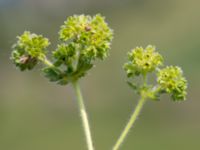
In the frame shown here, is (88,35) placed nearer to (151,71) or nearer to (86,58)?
(86,58)

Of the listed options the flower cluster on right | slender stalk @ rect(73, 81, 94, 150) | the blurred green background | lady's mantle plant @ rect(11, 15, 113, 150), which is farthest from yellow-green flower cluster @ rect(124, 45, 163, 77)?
the blurred green background

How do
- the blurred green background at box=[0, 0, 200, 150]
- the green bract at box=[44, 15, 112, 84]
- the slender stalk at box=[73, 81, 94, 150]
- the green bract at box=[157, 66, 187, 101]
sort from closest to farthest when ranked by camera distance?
the slender stalk at box=[73, 81, 94, 150] < the green bract at box=[44, 15, 112, 84] < the green bract at box=[157, 66, 187, 101] < the blurred green background at box=[0, 0, 200, 150]

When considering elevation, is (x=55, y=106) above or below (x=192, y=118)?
above

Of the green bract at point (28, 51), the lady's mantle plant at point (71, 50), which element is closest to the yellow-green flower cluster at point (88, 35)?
the lady's mantle plant at point (71, 50)

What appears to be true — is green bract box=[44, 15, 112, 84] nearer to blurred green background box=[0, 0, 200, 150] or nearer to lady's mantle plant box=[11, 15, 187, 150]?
lady's mantle plant box=[11, 15, 187, 150]

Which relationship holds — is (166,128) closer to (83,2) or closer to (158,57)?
(158,57)

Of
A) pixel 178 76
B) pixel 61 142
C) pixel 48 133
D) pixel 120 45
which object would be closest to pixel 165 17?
pixel 120 45

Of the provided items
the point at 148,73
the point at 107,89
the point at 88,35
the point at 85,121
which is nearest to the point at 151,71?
the point at 148,73
